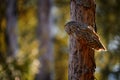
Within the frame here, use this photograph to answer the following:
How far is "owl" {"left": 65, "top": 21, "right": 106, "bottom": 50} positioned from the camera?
2725mm

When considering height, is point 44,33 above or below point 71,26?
above

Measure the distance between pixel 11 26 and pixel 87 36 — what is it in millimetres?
9102

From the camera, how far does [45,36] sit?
1242 cm

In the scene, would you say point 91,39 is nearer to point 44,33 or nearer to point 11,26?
point 11,26

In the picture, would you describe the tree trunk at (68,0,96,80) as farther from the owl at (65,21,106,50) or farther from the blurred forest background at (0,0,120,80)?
the blurred forest background at (0,0,120,80)

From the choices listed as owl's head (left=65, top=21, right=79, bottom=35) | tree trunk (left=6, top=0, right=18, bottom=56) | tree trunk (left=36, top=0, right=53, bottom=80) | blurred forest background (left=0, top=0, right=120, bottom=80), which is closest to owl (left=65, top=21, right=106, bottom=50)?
owl's head (left=65, top=21, right=79, bottom=35)

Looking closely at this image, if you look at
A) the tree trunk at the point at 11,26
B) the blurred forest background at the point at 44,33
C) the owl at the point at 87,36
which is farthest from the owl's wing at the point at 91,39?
the tree trunk at the point at 11,26

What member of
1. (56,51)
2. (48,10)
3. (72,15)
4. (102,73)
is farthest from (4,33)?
(72,15)

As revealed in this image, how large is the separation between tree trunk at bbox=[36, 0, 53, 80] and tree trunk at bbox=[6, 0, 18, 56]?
37.2 inches

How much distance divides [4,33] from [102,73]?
4.02m

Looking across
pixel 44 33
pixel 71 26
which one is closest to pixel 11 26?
pixel 44 33

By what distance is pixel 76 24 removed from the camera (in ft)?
9.08

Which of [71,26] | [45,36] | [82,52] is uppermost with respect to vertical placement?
[45,36]

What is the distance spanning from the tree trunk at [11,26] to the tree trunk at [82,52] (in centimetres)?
822
